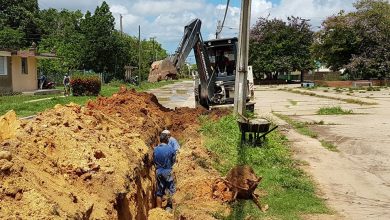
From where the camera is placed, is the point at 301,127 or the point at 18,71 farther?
the point at 18,71

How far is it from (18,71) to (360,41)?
36499mm

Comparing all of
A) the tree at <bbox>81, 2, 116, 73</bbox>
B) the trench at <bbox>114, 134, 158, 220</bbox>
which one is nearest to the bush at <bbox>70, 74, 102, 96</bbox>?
the tree at <bbox>81, 2, 116, 73</bbox>

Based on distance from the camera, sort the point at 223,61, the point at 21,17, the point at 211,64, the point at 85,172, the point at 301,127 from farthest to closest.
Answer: the point at 21,17 → the point at 223,61 → the point at 211,64 → the point at 301,127 → the point at 85,172

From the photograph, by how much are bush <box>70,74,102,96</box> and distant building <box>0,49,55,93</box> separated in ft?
15.2

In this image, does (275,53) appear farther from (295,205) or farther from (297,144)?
(295,205)

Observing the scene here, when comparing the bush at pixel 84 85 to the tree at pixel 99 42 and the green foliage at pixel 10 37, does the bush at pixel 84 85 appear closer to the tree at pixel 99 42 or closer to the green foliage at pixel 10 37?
the tree at pixel 99 42

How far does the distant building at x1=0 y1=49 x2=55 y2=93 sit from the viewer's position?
117 feet

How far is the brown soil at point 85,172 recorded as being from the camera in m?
5.61

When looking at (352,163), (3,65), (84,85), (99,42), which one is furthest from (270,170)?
(99,42)

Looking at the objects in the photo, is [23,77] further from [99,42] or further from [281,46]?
[281,46]

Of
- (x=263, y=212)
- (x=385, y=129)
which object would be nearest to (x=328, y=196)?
(x=263, y=212)

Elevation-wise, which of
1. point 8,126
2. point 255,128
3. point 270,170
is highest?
point 8,126

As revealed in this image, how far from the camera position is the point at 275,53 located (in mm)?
66812

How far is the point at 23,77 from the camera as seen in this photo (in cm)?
3894
